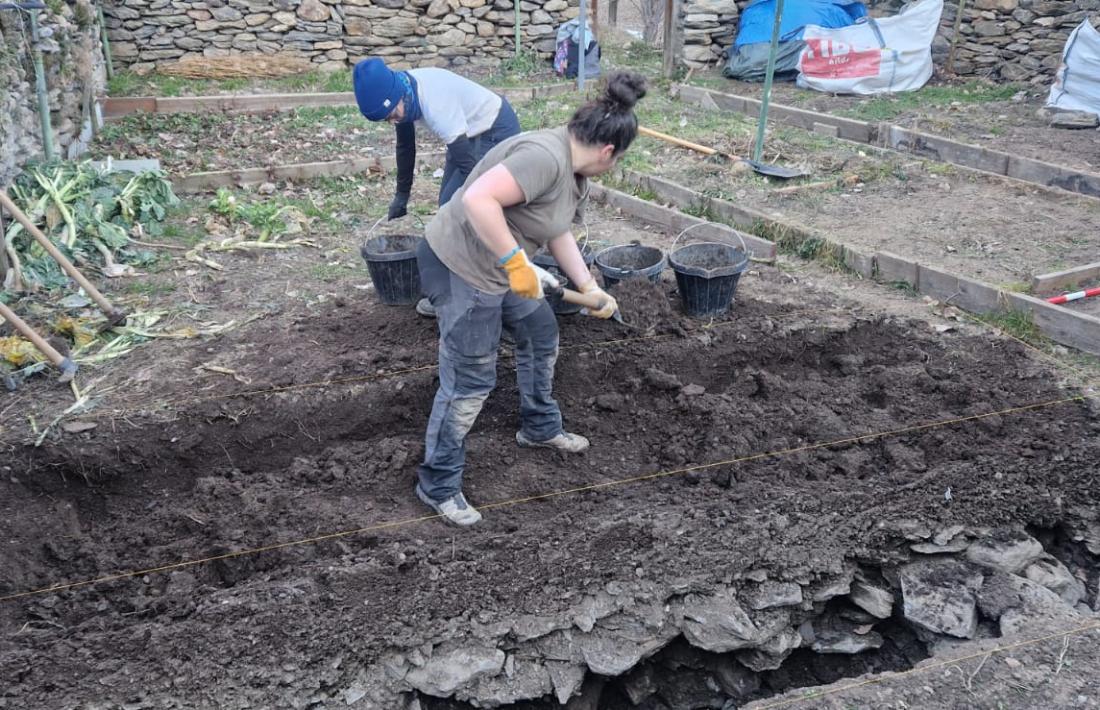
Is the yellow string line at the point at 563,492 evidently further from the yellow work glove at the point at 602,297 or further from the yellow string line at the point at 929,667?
the yellow string line at the point at 929,667

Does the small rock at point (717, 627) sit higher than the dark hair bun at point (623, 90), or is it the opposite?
the dark hair bun at point (623, 90)

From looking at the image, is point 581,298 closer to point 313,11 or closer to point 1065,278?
point 1065,278

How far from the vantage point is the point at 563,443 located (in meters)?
4.45

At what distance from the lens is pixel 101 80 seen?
10.2 meters

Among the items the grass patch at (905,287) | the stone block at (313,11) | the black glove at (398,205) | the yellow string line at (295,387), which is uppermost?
the stone block at (313,11)

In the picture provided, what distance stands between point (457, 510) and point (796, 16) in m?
10.4

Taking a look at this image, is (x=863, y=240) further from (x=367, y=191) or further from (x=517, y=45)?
(x=517, y=45)

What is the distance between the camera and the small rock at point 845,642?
12.0 feet

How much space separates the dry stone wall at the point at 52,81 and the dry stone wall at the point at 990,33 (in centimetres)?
761

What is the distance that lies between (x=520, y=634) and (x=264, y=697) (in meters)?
0.96

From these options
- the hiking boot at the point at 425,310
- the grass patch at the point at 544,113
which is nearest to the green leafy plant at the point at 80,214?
the hiking boot at the point at 425,310

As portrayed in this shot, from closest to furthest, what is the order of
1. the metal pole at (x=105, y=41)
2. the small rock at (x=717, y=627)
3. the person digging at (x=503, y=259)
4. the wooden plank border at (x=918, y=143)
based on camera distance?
the person digging at (x=503, y=259) → the small rock at (x=717, y=627) → the wooden plank border at (x=918, y=143) → the metal pole at (x=105, y=41)

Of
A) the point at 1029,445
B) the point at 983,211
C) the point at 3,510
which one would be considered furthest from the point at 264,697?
the point at 983,211

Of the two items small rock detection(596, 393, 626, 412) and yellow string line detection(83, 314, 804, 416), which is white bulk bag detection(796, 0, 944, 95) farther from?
small rock detection(596, 393, 626, 412)
